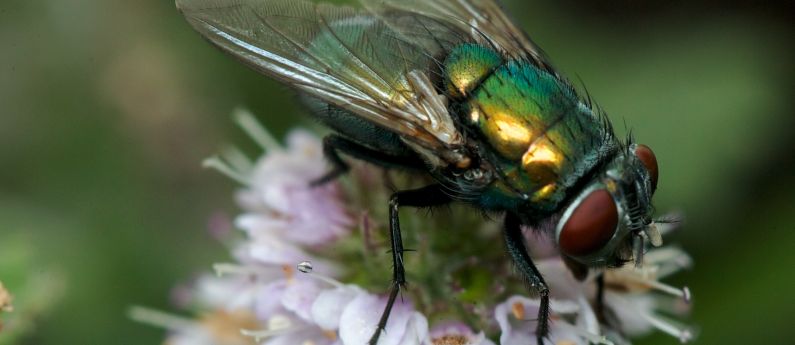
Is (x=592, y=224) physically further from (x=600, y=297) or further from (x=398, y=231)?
(x=600, y=297)

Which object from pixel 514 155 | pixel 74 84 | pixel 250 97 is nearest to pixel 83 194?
pixel 74 84

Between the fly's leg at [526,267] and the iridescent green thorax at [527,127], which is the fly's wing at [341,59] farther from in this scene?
the fly's leg at [526,267]

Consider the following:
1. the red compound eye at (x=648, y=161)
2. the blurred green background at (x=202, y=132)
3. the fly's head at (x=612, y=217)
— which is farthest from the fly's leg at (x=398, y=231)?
the blurred green background at (x=202, y=132)

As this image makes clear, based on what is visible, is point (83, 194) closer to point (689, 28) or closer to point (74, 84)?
point (74, 84)

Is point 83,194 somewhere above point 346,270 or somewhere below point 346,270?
above

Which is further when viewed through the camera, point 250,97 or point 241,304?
point 250,97

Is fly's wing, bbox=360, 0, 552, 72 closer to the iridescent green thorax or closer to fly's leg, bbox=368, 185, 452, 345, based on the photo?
the iridescent green thorax
